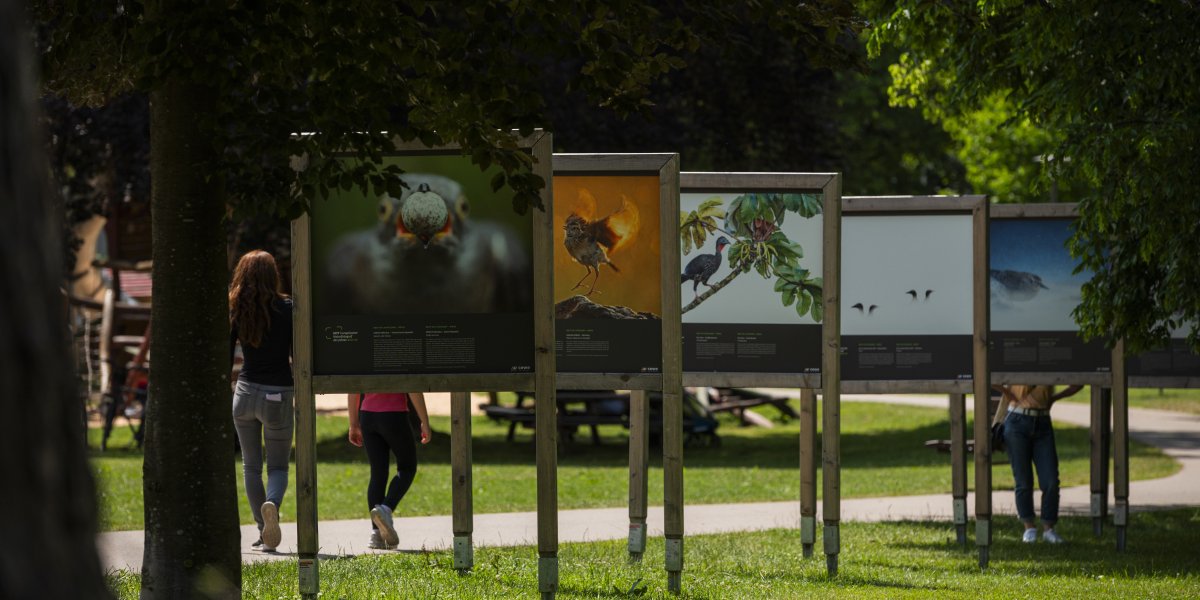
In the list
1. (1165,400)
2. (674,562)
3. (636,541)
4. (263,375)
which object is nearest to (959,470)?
(636,541)

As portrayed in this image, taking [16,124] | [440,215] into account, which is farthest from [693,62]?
[16,124]

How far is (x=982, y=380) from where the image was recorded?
409 inches

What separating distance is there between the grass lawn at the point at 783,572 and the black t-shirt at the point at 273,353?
4.16 ft

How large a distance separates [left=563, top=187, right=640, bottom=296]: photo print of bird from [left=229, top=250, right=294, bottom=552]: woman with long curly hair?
7.15 feet

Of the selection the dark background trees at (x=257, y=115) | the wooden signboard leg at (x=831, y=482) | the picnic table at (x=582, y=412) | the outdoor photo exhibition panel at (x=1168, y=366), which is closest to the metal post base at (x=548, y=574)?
the dark background trees at (x=257, y=115)

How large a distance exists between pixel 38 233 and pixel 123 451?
19938 millimetres

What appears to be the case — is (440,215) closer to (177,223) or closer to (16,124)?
(177,223)

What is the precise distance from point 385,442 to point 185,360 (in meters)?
4.26

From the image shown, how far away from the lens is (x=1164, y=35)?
9.36m

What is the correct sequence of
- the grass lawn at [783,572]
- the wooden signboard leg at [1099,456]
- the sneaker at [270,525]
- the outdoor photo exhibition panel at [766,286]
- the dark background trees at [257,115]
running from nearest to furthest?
the dark background trees at [257,115]
the grass lawn at [783,572]
the outdoor photo exhibition panel at [766,286]
the sneaker at [270,525]
the wooden signboard leg at [1099,456]

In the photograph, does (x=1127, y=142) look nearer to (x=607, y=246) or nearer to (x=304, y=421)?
(x=607, y=246)

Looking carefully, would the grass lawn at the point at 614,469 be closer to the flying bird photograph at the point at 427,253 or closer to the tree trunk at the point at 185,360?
the flying bird photograph at the point at 427,253

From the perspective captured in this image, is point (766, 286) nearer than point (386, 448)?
Yes

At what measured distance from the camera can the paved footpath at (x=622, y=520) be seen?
1070cm
